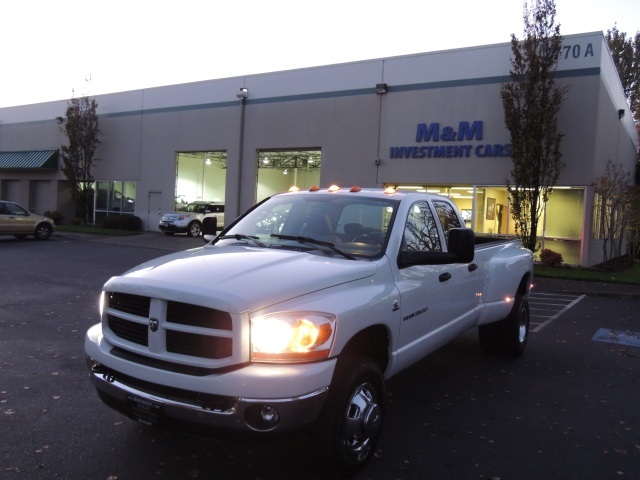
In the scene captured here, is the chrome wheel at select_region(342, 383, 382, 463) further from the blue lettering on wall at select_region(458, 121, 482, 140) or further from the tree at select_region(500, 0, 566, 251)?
the blue lettering on wall at select_region(458, 121, 482, 140)

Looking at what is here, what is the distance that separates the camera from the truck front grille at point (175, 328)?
322 centimetres

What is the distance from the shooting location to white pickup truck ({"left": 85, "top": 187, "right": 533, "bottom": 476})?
3.16 meters

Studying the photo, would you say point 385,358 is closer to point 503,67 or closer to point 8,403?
point 8,403

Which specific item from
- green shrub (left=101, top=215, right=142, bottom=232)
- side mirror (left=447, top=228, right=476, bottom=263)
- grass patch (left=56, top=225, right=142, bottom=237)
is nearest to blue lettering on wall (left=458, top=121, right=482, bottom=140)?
grass patch (left=56, top=225, right=142, bottom=237)

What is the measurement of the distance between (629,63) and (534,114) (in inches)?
1341

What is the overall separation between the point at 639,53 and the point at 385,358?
5024 cm

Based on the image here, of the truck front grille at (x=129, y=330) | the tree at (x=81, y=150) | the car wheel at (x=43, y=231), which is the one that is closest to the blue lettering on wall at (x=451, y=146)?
the car wheel at (x=43, y=231)

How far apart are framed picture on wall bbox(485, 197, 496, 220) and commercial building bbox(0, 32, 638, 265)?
0.04 metres

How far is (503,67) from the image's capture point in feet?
64.4

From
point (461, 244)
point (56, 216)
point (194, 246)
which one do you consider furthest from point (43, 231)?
point (461, 244)

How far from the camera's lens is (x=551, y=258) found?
17.9 metres

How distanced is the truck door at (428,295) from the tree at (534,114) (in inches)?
543

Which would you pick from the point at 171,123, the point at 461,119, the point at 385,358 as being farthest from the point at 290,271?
the point at 171,123

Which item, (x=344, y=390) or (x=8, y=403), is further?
(x=8, y=403)
